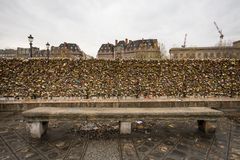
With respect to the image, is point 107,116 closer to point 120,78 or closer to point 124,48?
point 120,78

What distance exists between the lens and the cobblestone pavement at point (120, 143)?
3.15 meters

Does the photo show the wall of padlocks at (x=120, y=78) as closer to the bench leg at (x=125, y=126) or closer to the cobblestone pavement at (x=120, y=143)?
the cobblestone pavement at (x=120, y=143)

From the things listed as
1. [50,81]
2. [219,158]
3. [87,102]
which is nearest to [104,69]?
[87,102]

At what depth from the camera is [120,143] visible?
146 inches

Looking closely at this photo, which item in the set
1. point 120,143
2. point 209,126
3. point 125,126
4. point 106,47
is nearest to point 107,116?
point 125,126

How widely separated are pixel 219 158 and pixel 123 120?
217cm

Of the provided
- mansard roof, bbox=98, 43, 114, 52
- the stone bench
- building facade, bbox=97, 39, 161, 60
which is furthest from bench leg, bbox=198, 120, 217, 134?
mansard roof, bbox=98, 43, 114, 52

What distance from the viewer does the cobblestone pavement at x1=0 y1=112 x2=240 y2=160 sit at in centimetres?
315

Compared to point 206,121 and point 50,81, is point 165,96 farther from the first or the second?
point 50,81

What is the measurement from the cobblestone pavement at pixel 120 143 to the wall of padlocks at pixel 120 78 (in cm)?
284

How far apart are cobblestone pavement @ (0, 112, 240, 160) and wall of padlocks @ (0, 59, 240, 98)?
112 inches

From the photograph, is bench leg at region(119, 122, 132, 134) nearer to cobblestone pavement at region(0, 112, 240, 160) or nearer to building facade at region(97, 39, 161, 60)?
cobblestone pavement at region(0, 112, 240, 160)

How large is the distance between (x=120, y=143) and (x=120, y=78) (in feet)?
15.0

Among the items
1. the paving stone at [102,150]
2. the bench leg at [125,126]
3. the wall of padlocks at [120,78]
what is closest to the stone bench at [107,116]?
the bench leg at [125,126]
